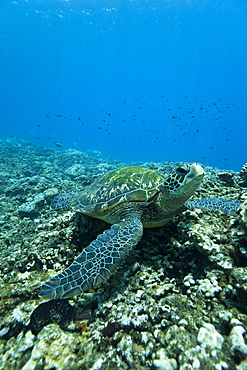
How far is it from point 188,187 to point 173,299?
1.29m

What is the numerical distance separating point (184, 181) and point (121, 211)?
41.4 inches

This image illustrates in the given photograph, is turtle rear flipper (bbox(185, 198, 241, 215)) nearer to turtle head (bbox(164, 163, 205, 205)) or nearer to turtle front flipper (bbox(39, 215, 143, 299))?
turtle head (bbox(164, 163, 205, 205))

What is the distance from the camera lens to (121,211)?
8.66ft

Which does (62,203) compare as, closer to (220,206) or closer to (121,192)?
(121,192)

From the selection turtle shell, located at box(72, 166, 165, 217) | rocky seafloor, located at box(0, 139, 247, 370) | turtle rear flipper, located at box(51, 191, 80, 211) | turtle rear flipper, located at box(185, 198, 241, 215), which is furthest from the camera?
turtle rear flipper, located at box(51, 191, 80, 211)

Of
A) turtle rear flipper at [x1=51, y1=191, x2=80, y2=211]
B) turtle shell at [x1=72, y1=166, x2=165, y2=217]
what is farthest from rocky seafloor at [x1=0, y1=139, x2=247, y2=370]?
turtle rear flipper at [x1=51, y1=191, x2=80, y2=211]

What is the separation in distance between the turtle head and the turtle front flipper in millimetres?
662

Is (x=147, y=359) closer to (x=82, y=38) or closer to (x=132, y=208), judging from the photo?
(x=132, y=208)

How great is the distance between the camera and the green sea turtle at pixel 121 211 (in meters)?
1.55

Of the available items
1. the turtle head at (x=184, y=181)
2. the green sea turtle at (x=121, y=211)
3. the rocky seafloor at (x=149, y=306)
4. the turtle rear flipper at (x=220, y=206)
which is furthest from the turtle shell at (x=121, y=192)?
the turtle rear flipper at (x=220, y=206)

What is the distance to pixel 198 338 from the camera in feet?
3.45

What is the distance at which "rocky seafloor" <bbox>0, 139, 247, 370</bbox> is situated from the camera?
3.45 feet

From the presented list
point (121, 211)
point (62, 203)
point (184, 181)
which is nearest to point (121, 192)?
point (121, 211)

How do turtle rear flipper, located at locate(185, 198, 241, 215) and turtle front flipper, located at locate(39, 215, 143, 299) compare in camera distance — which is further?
turtle rear flipper, located at locate(185, 198, 241, 215)
